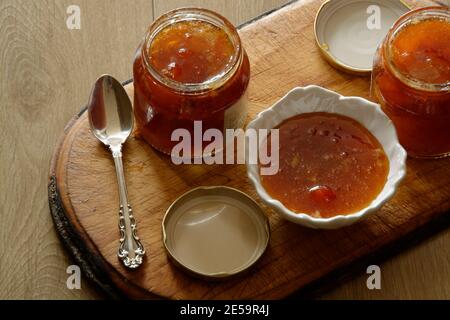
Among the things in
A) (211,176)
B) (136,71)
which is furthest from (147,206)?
(136,71)

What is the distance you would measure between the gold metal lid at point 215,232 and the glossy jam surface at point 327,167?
0.08 m

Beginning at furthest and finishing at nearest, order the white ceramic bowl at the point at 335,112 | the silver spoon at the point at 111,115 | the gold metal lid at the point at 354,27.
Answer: the gold metal lid at the point at 354,27 → the silver spoon at the point at 111,115 → the white ceramic bowl at the point at 335,112

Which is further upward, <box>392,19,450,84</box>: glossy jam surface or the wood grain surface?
<box>392,19,450,84</box>: glossy jam surface

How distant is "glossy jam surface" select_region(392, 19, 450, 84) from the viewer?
4.98 feet

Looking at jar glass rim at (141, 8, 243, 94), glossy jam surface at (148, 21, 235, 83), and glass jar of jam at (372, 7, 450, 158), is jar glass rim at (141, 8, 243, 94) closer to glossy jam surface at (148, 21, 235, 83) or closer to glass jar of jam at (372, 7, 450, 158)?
glossy jam surface at (148, 21, 235, 83)

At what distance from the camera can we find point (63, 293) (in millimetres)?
1531

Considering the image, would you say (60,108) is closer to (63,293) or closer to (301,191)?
(63,293)

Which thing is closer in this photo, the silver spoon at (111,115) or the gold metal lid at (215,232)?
the gold metal lid at (215,232)

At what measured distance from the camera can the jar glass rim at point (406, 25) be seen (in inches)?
58.5

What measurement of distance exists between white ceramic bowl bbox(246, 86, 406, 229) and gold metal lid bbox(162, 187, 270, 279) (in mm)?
78

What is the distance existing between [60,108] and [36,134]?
2.9 inches

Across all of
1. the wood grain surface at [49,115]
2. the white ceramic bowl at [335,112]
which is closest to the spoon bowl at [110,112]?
the wood grain surface at [49,115]

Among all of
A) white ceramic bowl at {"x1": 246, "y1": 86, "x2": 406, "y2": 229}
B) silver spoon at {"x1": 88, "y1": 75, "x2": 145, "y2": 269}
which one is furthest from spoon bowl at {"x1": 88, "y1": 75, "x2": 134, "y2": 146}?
white ceramic bowl at {"x1": 246, "y1": 86, "x2": 406, "y2": 229}

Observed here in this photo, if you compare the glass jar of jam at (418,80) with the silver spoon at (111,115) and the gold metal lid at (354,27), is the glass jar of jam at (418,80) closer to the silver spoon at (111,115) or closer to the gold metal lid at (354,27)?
A: the gold metal lid at (354,27)
